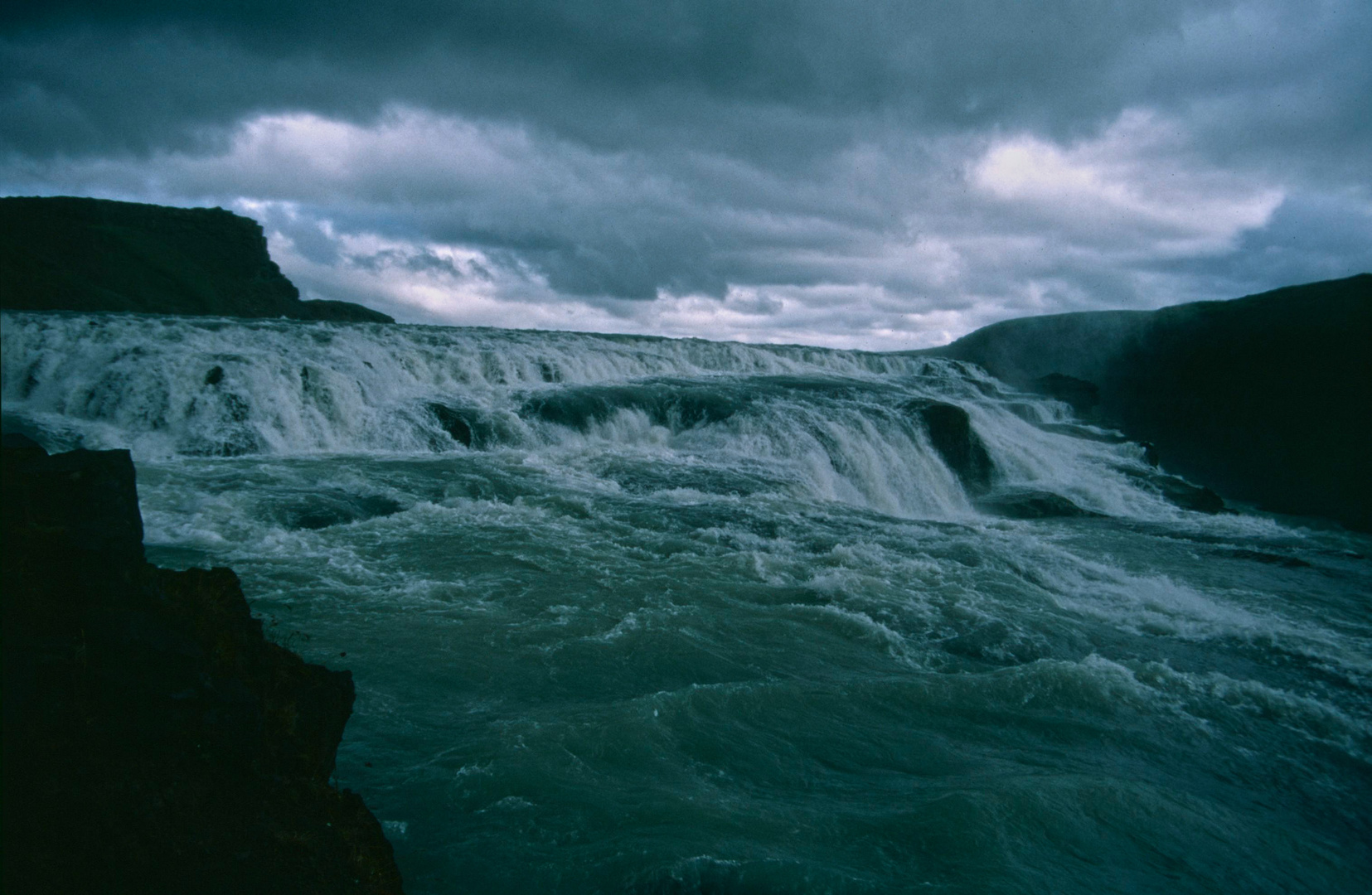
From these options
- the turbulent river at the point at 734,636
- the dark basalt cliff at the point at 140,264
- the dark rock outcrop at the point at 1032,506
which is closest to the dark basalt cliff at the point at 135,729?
the turbulent river at the point at 734,636

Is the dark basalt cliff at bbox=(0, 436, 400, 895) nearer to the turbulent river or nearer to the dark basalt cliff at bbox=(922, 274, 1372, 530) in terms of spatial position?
the turbulent river

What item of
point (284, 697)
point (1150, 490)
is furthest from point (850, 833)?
point (1150, 490)

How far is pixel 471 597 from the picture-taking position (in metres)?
8.16

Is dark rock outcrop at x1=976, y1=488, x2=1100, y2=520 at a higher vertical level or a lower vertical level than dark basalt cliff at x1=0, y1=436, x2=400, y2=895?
lower

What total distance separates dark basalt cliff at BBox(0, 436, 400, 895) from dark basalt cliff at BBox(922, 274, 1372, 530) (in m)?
26.1

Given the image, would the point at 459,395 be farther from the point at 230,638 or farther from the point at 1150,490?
the point at 1150,490

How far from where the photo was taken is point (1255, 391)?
2873cm

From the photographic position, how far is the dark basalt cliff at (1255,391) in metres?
24.9

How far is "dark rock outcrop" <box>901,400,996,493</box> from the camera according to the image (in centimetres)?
1906

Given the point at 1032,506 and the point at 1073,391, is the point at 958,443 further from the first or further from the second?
the point at 1073,391

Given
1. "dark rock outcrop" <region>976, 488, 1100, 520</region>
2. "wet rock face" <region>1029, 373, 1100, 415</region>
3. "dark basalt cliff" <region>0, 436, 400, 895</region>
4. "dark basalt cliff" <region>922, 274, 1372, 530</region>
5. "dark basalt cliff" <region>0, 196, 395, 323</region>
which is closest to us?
"dark basalt cliff" <region>0, 436, 400, 895</region>

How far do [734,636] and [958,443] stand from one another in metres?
13.3

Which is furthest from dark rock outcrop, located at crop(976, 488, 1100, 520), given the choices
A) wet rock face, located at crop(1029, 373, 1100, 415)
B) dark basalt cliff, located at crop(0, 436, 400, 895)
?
wet rock face, located at crop(1029, 373, 1100, 415)

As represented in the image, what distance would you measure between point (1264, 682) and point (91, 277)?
55.7 feet
